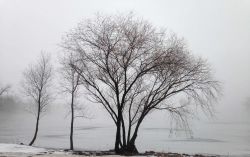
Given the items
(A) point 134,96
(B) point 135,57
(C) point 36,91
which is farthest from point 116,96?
(C) point 36,91

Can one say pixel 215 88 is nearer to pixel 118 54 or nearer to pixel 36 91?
pixel 118 54

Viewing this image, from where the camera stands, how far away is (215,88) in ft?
88.8

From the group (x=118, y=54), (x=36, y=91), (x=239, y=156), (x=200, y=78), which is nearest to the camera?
(x=118, y=54)

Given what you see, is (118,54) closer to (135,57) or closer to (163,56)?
(135,57)

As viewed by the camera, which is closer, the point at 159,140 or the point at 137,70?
the point at 137,70

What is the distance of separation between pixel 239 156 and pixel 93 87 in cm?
1978

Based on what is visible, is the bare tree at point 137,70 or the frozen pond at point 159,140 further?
the frozen pond at point 159,140

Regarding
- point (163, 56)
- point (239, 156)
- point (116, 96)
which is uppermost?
point (163, 56)

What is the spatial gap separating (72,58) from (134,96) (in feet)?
19.0

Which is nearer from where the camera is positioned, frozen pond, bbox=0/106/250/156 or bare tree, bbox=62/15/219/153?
bare tree, bbox=62/15/219/153

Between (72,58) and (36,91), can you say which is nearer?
(72,58)

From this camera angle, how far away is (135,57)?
1025 inches

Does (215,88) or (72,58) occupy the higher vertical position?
(72,58)

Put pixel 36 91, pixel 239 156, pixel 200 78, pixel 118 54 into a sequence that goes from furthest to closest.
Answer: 1. pixel 36 91
2. pixel 239 156
3. pixel 200 78
4. pixel 118 54
